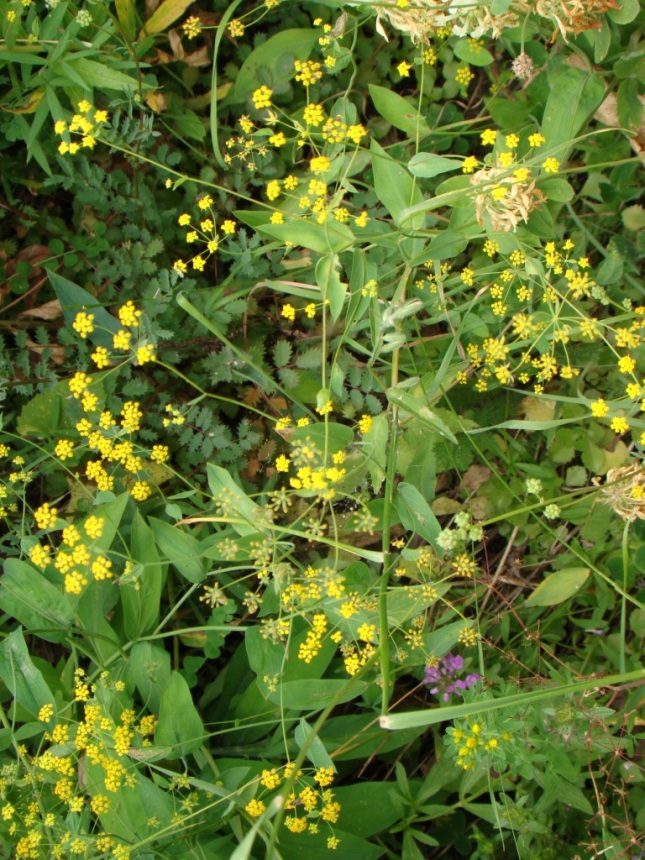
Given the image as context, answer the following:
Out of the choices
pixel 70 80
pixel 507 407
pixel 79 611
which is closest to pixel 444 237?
pixel 507 407

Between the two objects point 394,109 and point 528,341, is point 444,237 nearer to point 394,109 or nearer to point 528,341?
point 528,341

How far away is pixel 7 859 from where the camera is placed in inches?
80.1

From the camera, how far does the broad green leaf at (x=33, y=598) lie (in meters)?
2.07

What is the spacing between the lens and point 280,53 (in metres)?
2.46

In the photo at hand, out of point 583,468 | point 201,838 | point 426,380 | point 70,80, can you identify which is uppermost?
point 70,80

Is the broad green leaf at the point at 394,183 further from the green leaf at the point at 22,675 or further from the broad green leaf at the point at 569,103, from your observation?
the green leaf at the point at 22,675

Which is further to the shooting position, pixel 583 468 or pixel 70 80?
pixel 583 468

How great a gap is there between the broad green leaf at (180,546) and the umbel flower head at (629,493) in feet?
3.53

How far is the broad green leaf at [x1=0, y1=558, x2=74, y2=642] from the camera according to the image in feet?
6.80

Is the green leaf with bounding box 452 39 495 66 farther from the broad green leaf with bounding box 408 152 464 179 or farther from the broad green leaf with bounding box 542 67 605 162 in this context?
the broad green leaf with bounding box 408 152 464 179

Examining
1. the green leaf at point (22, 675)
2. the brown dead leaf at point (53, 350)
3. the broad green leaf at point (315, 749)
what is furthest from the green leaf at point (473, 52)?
the green leaf at point (22, 675)

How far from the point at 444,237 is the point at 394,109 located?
52 cm

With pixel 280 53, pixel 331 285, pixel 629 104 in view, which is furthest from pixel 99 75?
pixel 629 104

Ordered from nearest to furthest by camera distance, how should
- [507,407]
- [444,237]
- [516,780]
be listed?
[444,237] < [516,780] < [507,407]
